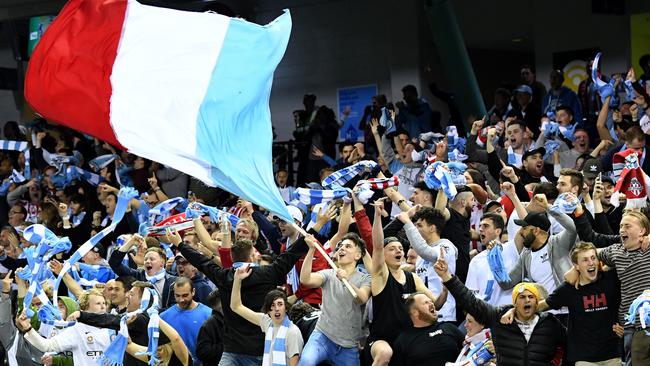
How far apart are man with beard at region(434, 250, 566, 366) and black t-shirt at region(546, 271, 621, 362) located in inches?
6.1

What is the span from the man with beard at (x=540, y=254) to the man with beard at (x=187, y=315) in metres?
3.00

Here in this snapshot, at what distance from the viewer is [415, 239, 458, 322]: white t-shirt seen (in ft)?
40.3

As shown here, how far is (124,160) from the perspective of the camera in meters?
21.5

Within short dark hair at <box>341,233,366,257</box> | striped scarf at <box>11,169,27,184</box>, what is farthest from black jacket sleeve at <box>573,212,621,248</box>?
striped scarf at <box>11,169,27,184</box>

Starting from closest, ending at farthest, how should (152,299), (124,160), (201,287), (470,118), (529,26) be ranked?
(152,299)
(201,287)
(470,118)
(124,160)
(529,26)

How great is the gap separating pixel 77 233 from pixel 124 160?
117 inches

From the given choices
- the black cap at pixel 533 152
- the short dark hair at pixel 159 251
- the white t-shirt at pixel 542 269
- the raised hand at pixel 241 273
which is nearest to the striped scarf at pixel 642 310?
the white t-shirt at pixel 542 269

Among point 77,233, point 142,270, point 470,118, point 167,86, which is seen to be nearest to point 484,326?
point 167,86

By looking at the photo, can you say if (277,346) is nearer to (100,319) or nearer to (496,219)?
(100,319)

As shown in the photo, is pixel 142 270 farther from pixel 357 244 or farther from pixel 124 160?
pixel 124 160

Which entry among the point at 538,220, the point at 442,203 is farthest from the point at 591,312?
the point at 442,203

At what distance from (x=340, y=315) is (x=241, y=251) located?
1.24 m

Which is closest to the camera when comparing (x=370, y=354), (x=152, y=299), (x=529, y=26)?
(x=370, y=354)

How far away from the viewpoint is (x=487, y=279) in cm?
1209
